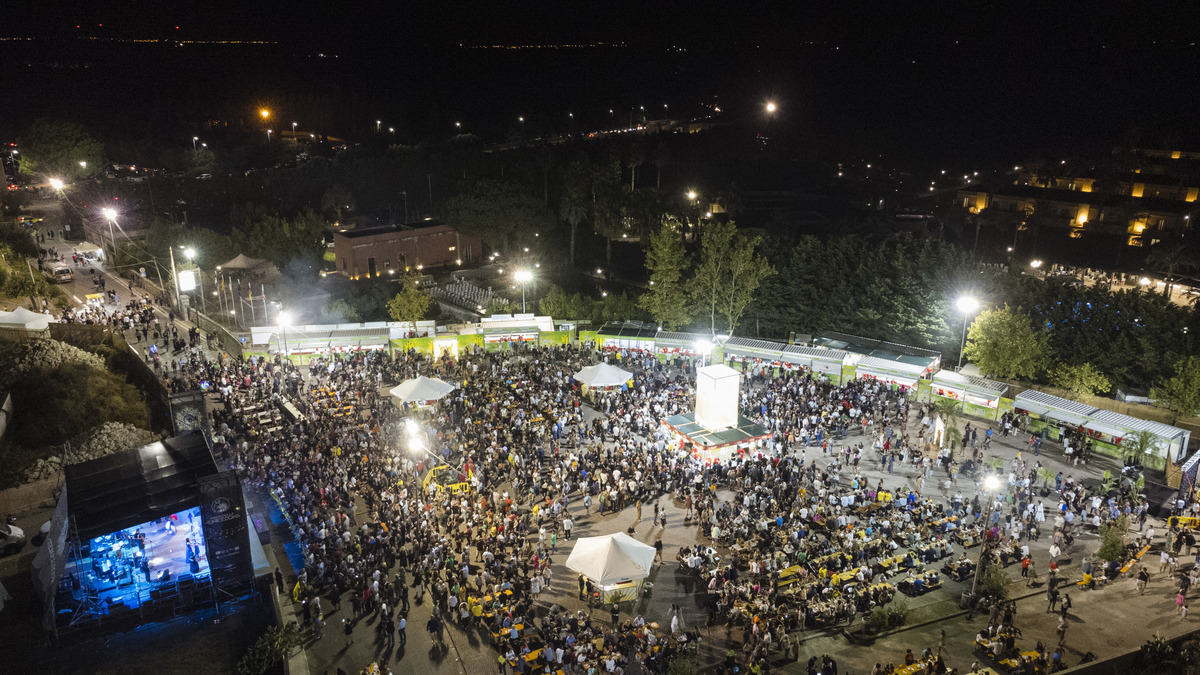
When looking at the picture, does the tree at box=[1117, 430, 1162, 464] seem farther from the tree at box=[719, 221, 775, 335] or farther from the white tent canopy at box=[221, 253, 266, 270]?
the white tent canopy at box=[221, 253, 266, 270]

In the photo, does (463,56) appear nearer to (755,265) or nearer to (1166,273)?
(755,265)

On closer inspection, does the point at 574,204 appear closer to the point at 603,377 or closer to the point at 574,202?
the point at 574,202

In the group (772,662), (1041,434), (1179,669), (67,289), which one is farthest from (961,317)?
(67,289)

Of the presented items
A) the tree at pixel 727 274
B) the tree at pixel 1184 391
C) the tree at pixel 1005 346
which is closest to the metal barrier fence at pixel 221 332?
the tree at pixel 727 274

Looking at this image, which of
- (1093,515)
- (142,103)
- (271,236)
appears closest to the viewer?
Answer: (1093,515)

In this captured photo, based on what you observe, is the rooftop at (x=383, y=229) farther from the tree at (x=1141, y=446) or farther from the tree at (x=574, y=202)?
the tree at (x=1141, y=446)

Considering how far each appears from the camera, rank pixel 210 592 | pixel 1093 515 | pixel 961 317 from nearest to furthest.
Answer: pixel 210 592 → pixel 1093 515 → pixel 961 317

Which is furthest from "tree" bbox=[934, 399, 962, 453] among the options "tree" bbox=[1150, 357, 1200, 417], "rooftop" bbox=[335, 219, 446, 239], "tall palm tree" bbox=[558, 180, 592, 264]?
"rooftop" bbox=[335, 219, 446, 239]
